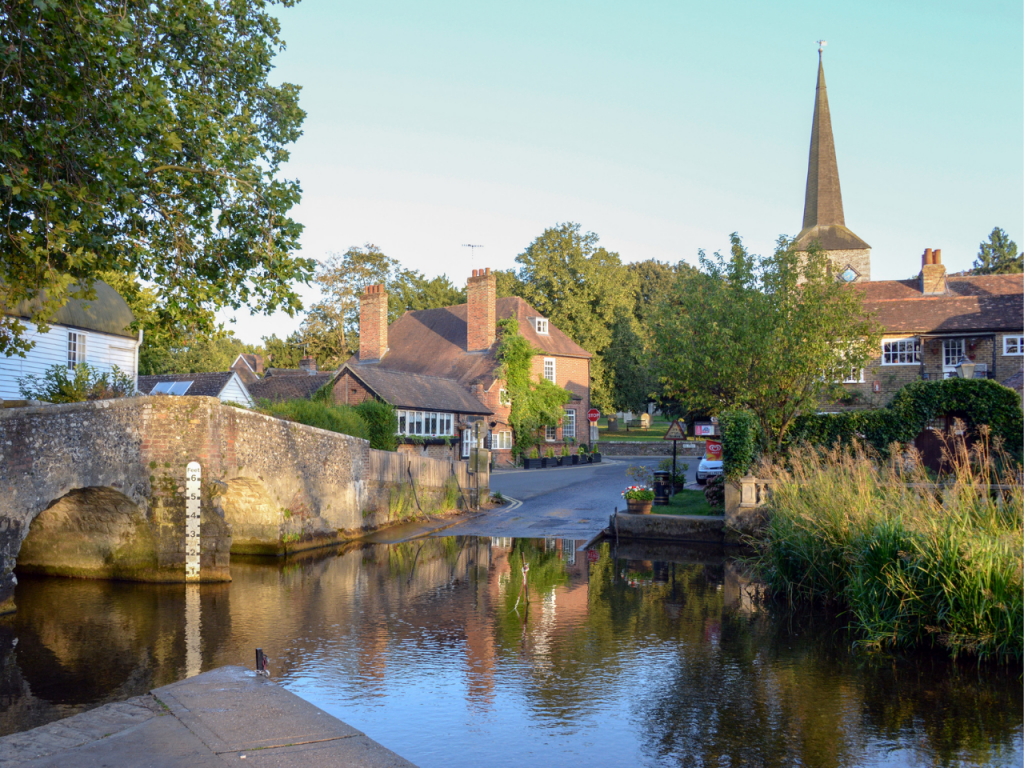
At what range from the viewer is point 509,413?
4825 cm

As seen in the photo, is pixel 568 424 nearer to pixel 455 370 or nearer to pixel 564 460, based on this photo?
pixel 564 460

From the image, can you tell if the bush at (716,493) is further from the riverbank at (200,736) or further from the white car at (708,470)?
the riverbank at (200,736)

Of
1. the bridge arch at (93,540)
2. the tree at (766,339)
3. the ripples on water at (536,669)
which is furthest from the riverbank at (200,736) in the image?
the tree at (766,339)

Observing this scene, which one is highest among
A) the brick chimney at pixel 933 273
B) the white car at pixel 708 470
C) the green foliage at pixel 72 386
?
the brick chimney at pixel 933 273

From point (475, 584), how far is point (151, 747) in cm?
914

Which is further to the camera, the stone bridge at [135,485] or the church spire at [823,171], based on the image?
the church spire at [823,171]

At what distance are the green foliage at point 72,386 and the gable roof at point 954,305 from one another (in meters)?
33.9

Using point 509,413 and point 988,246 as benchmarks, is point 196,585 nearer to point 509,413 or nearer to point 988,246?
point 509,413

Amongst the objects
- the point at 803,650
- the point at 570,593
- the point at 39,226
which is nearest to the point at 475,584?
the point at 570,593

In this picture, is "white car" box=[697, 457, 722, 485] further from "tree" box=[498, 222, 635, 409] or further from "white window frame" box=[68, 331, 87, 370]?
"tree" box=[498, 222, 635, 409]

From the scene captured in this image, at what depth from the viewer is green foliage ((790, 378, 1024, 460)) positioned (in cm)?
2336

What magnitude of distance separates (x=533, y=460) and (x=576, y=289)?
20.9m

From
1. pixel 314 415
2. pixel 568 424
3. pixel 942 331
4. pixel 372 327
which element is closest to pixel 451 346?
pixel 372 327

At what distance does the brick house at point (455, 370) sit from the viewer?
40594mm
